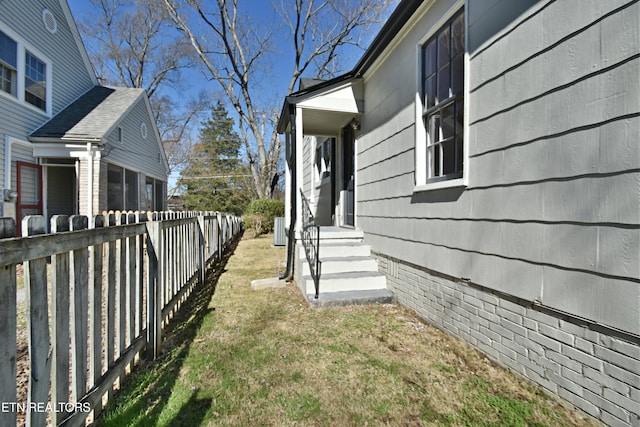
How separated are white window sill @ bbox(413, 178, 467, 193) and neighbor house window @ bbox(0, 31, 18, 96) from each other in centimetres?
991

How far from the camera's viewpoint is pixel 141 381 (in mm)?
2217

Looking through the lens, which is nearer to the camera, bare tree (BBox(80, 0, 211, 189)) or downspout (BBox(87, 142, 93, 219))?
downspout (BBox(87, 142, 93, 219))

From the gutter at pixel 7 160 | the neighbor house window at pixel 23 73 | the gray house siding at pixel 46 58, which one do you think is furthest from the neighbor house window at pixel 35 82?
the gutter at pixel 7 160

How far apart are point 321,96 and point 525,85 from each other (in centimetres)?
350

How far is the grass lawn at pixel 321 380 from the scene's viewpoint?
75.6 inches

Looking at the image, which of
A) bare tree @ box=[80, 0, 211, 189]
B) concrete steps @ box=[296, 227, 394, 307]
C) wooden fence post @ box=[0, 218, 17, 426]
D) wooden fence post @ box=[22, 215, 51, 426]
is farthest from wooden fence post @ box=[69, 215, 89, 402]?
bare tree @ box=[80, 0, 211, 189]

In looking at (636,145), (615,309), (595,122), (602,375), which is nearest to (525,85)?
(595,122)

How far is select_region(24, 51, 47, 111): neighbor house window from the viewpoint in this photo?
26.3ft

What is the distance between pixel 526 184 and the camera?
225 centimetres

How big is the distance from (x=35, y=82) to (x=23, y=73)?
0.60 m

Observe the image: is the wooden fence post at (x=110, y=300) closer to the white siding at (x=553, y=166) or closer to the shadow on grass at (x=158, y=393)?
the shadow on grass at (x=158, y=393)

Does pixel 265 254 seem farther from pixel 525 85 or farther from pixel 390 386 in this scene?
pixel 525 85

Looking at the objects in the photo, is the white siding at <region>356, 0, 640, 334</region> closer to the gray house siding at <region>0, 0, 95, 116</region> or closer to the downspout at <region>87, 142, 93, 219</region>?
the downspout at <region>87, 142, 93, 219</region>

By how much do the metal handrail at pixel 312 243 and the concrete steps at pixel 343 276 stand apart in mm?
100
